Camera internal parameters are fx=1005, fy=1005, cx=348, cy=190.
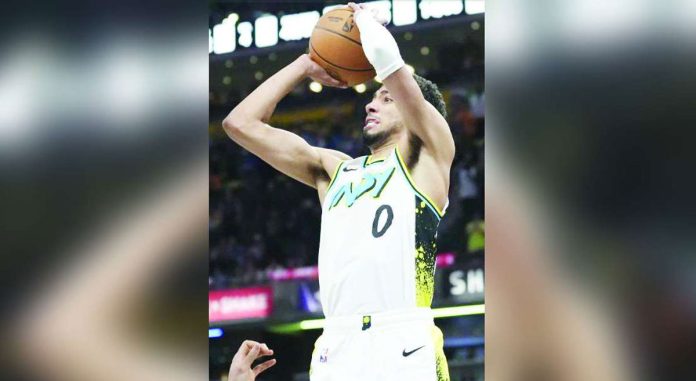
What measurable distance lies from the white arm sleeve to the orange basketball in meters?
0.21

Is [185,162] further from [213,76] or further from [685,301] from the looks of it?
[685,301]

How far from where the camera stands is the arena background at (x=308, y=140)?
17.8 feet

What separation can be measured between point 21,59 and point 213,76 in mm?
997

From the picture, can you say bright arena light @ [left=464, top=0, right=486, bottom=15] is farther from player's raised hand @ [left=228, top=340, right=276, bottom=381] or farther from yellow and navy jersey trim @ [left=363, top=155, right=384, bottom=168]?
player's raised hand @ [left=228, top=340, right=276, bottom=381]

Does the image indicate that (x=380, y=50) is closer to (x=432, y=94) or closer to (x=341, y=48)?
(x=341, y=48)

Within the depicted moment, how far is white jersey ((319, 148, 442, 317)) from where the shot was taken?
4.65 m

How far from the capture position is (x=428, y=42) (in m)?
5.55

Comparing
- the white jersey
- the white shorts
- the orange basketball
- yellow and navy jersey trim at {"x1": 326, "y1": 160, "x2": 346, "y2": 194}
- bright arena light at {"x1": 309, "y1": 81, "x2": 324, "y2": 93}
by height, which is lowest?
the white shorts

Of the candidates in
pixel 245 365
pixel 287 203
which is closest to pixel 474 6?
pixel 287 203

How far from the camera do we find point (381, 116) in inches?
195

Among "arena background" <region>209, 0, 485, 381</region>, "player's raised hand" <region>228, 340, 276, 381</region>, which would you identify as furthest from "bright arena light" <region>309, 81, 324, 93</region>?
"player's raised hand" <region>228, 340, 276, 381</region>

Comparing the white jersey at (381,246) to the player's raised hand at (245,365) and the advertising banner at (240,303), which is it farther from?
the advertising banner at (240,303)

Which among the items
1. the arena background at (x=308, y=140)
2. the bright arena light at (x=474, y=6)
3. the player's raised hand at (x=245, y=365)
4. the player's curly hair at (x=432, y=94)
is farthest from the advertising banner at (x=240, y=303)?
the bright arena light at (x=474, y=6)

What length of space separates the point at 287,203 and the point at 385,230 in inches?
52.3
